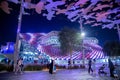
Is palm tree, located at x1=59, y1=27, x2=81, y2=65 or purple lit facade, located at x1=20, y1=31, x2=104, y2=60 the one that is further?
purple lit facade, located at x1=20, y1=31, x2=104, y2=60

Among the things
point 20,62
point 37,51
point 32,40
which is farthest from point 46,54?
point 20,62

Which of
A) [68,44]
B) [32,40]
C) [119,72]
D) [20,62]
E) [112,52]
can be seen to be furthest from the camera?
[112,52]

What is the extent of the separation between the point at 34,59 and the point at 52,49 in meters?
7.40

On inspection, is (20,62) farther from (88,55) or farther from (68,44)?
(88,55)

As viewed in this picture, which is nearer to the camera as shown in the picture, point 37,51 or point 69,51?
point 69,51

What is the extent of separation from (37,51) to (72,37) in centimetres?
1282

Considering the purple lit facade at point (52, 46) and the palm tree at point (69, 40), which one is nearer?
the palm tree at point (69, 40)

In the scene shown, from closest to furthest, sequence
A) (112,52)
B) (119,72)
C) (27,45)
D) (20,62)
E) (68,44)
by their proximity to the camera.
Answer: (119,72), (20,62), (68,44), (27,45), (112,52)

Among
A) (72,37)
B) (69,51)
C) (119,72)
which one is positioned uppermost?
(72,37)

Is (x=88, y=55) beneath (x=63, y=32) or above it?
beneath

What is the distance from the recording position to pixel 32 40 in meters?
57.2

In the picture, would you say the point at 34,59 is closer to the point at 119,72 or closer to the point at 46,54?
the point at 46,54

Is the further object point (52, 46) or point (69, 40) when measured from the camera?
point (52, 46)

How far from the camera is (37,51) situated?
50250 mm
